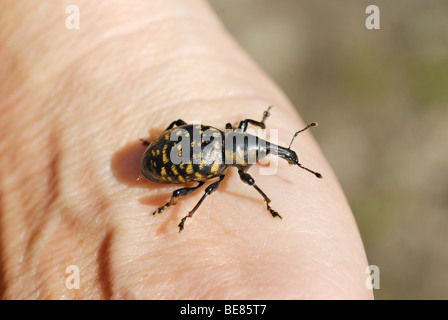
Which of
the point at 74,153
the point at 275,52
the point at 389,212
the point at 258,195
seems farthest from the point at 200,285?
the point at 275,52

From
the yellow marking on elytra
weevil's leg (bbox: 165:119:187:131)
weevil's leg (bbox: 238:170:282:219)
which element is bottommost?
weevil's leg (bbox: 238:170:282:219)

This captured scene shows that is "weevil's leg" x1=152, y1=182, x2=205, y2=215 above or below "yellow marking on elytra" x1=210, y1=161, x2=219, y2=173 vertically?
below


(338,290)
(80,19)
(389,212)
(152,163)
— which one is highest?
(80,19)

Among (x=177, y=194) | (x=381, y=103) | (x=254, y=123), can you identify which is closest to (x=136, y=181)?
(x=177, y=194)

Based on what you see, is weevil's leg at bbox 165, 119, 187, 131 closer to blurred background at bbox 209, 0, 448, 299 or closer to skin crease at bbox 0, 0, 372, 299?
skin crease at bbox 0, 0, 372, 299

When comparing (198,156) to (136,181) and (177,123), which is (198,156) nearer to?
(177,123)

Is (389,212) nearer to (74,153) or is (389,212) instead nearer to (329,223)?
(329,223)

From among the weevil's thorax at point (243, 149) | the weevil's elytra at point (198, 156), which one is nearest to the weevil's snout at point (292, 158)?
the weevil's elytra at point (198, 156)

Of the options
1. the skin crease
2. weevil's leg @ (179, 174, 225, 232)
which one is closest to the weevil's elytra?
weevil's leg @ (179, 174, 225, 232)
